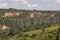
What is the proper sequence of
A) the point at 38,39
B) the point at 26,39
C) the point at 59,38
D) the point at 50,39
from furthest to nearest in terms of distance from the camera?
the point at 26,39 < the point at 38,39 < the point at 50,39 < the point at 59,38

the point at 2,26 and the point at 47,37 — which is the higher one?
the point at 47,37

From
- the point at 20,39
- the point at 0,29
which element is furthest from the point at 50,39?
the point at 0,29

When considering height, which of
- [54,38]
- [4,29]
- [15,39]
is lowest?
[4,29]

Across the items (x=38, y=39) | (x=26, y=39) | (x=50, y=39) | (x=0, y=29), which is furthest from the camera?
(x=0, y=29)

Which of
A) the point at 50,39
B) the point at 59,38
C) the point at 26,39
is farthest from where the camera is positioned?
the point at 26,39

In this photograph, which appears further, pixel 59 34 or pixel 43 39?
pixel 43 39

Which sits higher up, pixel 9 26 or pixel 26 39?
pixel 26 39

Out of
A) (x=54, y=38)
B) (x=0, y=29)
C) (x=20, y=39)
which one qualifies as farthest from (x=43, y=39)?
(x=0, y=29)

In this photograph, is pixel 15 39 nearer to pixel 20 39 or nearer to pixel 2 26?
pixel 20 39

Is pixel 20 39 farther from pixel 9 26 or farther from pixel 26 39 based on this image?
pixel 9 26

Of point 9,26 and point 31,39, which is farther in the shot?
point 9,26
